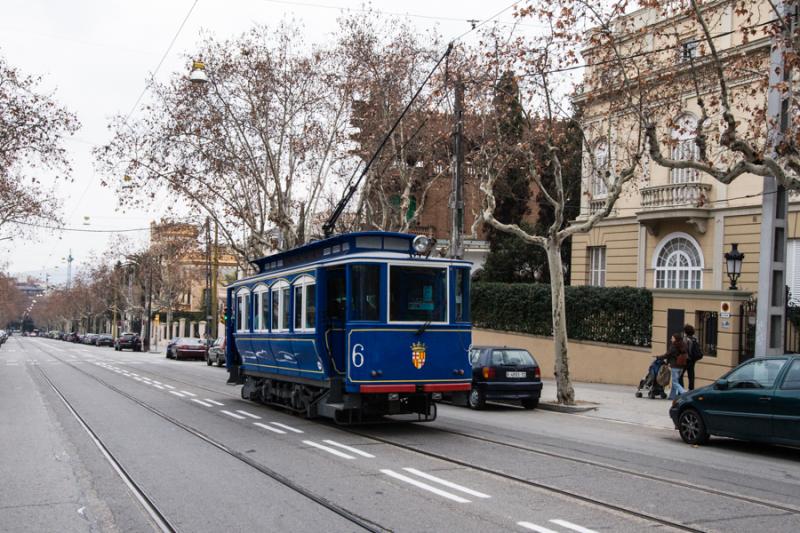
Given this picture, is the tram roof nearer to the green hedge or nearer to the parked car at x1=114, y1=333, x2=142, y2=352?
the green hedge

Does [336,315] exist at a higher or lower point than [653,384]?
higher

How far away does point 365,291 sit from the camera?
536 inches

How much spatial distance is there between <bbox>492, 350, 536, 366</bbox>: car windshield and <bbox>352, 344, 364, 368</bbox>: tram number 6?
6.49 m

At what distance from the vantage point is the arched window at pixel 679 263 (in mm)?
28266

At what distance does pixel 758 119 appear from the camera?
1438 centimetres

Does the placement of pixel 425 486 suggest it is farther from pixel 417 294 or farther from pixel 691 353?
pixel 691 353

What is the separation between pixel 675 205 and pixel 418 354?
1717 centimetres

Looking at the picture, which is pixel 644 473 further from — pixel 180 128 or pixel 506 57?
pixel 180 128

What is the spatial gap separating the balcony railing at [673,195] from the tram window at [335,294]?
1640cm

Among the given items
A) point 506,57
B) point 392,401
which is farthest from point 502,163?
point 392,401

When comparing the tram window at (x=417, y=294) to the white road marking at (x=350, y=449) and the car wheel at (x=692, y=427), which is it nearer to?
the white road marking at (x=350, y=449)

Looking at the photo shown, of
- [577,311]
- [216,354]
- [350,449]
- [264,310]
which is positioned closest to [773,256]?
[350,449]

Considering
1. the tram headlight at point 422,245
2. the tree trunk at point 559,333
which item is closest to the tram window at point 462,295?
the tram headlight at point 422,245

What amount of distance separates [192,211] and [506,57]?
18518 mm
